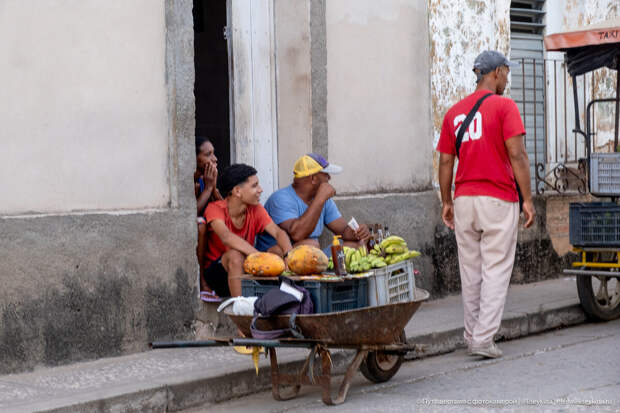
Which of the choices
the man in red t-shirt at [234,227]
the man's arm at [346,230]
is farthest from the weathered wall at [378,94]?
the man in red t-shirt at [234,227]

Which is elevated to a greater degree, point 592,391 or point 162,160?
point 162,160

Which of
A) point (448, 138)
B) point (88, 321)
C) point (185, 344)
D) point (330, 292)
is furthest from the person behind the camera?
point (448, 138)

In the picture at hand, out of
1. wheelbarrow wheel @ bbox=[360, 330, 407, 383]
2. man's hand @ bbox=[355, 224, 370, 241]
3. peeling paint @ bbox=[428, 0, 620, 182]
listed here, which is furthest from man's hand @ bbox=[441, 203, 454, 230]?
peeling paint @ bbox=[428, 0, 620, 182]

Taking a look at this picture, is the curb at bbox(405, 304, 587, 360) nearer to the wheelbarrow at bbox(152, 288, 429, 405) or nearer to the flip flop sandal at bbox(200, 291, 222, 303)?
the wheelbarrow at bbox(152, 288, 429, 405)

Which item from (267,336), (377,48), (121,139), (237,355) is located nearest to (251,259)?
(267,336)

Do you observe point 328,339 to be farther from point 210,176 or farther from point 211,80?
point 211,80

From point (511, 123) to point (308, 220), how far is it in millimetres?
1760

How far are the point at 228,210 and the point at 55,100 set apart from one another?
58.8 inches

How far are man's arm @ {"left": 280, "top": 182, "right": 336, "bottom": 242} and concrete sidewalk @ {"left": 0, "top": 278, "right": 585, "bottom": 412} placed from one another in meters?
1.10

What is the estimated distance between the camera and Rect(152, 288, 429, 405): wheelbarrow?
532 centimetres

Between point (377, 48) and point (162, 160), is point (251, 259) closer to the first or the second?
point (162, 160)

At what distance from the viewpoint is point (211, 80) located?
460 inches

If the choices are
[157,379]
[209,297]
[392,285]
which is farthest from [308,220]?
[157,379]

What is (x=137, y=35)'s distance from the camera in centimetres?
689
